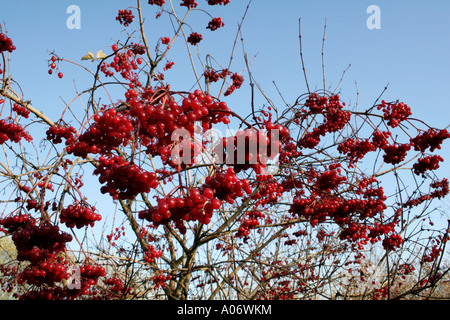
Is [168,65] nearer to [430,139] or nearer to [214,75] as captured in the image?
[214,75]

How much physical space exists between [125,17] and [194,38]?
1.13 metres

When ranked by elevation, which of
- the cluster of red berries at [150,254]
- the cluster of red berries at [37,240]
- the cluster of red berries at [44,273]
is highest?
the cluster of red berries at [150,254]

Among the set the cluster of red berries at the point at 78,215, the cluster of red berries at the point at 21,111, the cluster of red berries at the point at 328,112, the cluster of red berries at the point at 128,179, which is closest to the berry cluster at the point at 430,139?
the cluster of red berries at the point at 328,112

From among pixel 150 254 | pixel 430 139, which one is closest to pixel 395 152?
pixel 430 139

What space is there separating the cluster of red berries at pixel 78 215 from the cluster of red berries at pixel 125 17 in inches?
150

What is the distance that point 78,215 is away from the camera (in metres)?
2.33

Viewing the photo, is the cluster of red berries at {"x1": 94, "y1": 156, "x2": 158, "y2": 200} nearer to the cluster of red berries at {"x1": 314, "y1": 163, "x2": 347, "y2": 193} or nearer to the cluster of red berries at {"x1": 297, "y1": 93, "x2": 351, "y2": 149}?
the cluster of red berries at {"x1": 314, "y1": 163, "x2": 347, "y2": 193}

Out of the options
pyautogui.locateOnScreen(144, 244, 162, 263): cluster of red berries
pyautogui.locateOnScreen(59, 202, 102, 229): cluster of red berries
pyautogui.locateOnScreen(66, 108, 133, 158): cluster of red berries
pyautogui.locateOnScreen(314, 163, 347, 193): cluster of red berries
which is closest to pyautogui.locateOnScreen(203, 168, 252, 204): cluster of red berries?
pyautogui.locateOnScreen(66, 108, 133, 158): cluster of red berries

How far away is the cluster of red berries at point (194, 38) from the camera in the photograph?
5.34m

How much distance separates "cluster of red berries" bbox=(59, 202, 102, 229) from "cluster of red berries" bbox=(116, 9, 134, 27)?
12.5 ft

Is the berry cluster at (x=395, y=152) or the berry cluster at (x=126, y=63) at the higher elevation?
the berry cluster at (x=126, y=63)

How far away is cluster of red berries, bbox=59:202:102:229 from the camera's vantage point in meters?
2.34

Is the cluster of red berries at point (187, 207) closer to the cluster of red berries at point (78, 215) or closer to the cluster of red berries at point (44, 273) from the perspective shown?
the cluster of red berries at point (78, 215)
